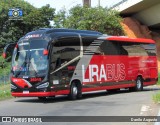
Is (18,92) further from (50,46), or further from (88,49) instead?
(88,49)

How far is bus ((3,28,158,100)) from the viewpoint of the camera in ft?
67.1

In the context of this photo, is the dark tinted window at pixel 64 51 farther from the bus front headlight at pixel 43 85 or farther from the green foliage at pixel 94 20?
the green foliage at pixel 94 20

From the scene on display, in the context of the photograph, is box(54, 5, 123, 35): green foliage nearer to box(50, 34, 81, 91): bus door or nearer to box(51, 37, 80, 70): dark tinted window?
box(51, 37, 80, 70): dark tinted window

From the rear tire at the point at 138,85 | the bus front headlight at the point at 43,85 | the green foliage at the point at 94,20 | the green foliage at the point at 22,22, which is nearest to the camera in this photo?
the bus front headlight at the point at 43,85

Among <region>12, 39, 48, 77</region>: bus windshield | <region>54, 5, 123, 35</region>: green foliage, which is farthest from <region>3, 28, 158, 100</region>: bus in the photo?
<region>54, 5, 123, 35</region>: green foliage

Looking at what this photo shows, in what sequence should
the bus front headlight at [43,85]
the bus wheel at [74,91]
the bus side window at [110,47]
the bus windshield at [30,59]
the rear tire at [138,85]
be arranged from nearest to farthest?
1. the bus front headlight at [43,85]
2. the bus windshield at [30,59]
3. the bus wheel at [74,91]
4. the bus side window at [110,47]
5. the rear tire at [138,85]

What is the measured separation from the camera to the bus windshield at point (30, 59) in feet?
67.0

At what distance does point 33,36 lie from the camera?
21.2m

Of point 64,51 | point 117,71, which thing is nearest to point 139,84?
point 117,71

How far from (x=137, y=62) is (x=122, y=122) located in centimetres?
1684

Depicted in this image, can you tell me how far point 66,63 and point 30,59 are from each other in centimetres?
170

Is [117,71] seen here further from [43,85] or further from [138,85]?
[43,85]

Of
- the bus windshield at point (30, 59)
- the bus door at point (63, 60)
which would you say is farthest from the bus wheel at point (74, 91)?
the bus windshield at point (30, 59)

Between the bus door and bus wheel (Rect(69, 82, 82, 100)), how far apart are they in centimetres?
55
